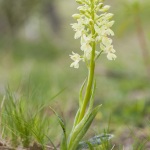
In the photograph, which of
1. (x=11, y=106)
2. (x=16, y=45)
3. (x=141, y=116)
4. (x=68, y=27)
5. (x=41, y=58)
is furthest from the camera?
(x=68, y=27)

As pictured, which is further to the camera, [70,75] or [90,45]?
[70,75]

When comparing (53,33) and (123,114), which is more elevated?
(53,33)

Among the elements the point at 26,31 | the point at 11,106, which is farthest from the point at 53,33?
the point at 11,106

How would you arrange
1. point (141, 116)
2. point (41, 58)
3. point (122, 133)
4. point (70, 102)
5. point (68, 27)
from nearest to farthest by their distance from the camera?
point (122, 133)
point (141, 116)
point (70, 102)
point (41, 58)
point (68, 27)

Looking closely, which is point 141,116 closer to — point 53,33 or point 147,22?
point 53,33

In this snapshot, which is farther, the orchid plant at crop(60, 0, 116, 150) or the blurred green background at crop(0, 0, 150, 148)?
the blurred green background at crop(0, 0, 150, 148)

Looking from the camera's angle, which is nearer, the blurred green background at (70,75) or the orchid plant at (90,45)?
the orchid plant at (90,45)

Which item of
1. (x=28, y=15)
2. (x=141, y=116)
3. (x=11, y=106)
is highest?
(x=28, y=15)

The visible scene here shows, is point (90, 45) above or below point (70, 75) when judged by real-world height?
above
